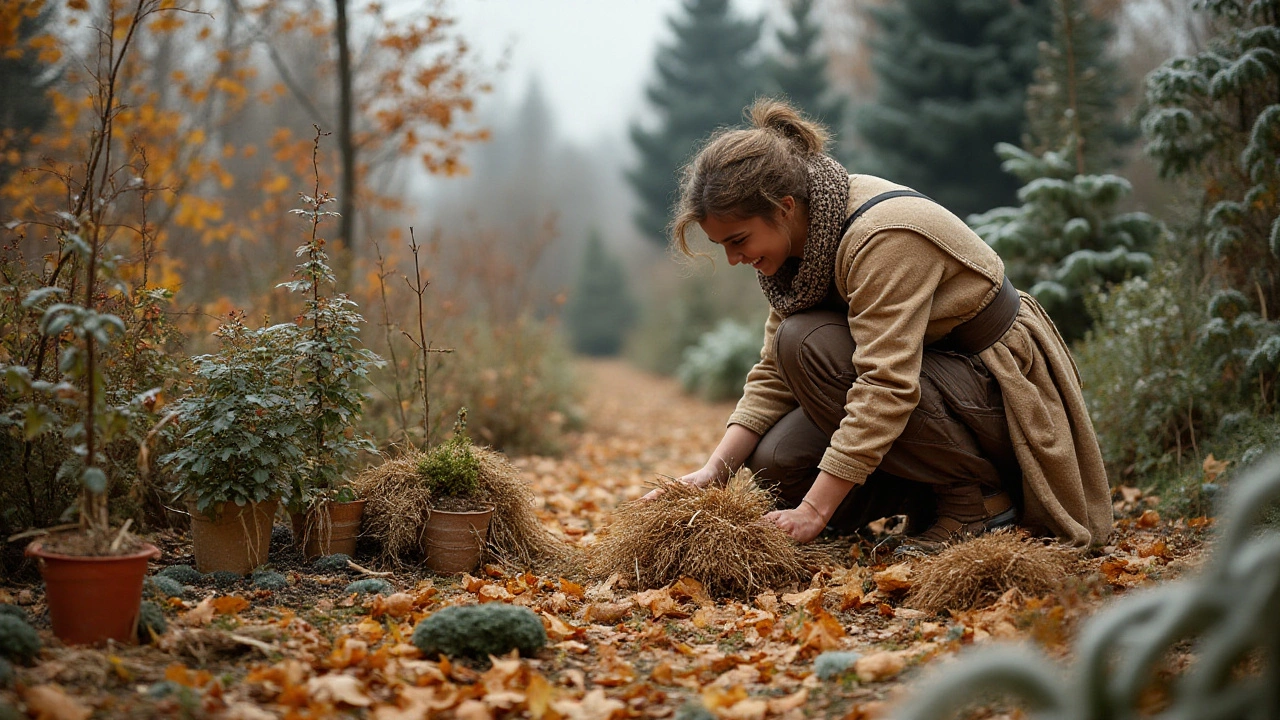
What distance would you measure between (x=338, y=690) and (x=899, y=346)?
1.72m

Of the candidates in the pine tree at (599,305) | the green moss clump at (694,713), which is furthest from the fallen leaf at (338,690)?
the pine tree at (599,305)

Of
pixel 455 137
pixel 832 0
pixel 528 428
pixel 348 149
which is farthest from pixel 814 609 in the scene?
pixel 832 0

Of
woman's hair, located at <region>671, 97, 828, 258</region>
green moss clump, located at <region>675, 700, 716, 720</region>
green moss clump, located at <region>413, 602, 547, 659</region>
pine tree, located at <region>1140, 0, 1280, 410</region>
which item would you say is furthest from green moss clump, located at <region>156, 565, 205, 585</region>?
pine tree, located at <region>1140, 0, 1280, 410</region>

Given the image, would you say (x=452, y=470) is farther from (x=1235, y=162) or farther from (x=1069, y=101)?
(x=1069, y=101)

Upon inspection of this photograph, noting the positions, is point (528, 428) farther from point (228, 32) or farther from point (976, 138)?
point (976, 138)

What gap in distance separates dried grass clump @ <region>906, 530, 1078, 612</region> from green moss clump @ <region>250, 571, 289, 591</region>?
5.70ft

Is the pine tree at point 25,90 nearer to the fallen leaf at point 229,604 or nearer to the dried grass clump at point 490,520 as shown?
the dried grass clump at point 490,520

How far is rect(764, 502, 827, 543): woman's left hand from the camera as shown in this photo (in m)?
2.60

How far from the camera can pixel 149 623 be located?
1946 mm

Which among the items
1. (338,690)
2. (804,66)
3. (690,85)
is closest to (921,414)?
(338,690)

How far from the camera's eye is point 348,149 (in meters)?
6.02

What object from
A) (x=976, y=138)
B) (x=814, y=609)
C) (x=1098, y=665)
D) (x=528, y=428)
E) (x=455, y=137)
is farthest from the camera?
(x=976, y=138)

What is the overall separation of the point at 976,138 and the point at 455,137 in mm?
6716

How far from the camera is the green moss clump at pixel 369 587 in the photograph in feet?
8.05
